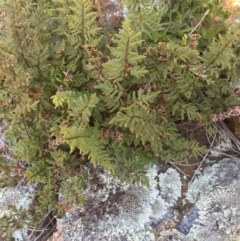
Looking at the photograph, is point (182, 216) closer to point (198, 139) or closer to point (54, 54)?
point (198, 139)

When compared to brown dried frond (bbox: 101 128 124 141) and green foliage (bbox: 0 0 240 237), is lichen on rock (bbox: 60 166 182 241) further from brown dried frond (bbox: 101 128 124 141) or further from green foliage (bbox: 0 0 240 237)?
brown dried frond (bbox: 101 128 124 141)

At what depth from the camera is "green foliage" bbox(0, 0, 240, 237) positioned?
7.86 feet

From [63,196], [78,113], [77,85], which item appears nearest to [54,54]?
[77,85]

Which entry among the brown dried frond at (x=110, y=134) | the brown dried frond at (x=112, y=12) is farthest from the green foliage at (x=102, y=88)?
the brown dried frond at (x=112, y=12)

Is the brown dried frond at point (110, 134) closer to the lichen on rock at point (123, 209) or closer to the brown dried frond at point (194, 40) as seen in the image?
the lichen on rock at point (123, 209)

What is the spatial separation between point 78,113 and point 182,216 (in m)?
1.07

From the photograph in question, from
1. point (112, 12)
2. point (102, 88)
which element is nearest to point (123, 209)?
point (102, 88)

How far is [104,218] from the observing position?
2812 millimetres

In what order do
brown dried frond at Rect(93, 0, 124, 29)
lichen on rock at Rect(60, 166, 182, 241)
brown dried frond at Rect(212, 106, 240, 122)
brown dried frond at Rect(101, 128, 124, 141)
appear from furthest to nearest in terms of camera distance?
brown dried frond at Rect(93, 0, 124, 29) → lichen on rock at Rect(60, 166, 182, 241) → brown dried frond at Rect(101, 128, 124, 141) → brown dried frond at Rect(212, 106, 240, 122)

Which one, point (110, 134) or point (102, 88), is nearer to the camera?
point (102, 88)

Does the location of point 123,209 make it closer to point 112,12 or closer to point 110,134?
point 110,134

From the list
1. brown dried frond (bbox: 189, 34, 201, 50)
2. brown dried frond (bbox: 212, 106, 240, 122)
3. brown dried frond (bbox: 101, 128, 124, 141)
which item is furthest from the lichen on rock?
brown dried frond (bbox: 189, 34, 201, 50)

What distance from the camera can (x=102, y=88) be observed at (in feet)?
8.12

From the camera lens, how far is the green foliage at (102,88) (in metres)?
2.39
